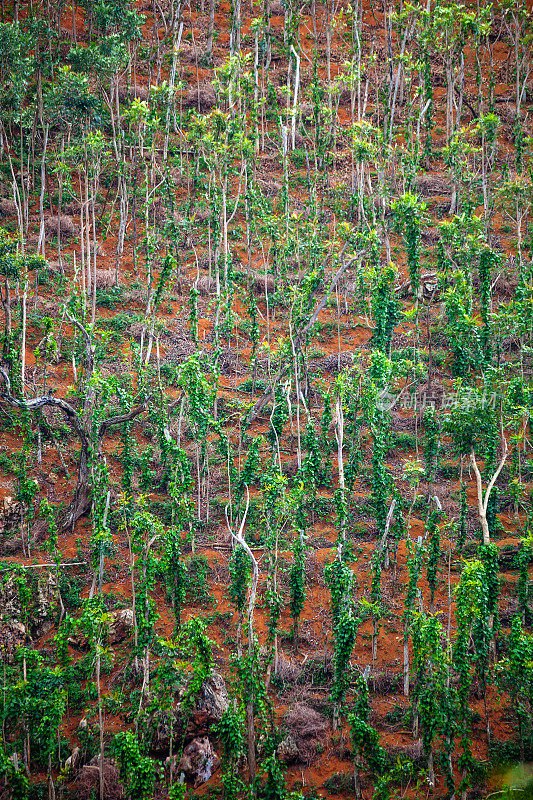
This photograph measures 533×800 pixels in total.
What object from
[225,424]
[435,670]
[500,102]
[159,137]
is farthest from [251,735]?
[500,102]

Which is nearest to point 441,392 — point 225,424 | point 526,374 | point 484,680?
point 526,374

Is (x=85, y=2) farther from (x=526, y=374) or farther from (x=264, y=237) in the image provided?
(x=526, y=374)

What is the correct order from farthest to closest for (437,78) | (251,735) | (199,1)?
(199,1)
(437,78)
(251,735)

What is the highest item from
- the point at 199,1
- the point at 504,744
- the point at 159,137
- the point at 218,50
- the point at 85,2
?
the point at 199,1

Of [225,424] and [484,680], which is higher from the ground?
[225,424]

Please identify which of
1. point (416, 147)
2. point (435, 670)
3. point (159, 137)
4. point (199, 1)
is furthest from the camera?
point (199, 1)

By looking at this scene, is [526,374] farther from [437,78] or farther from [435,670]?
[437,78]

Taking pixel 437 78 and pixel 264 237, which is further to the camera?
pixel 437 78

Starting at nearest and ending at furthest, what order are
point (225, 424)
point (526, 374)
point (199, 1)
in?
point (526, 374)
point (225, 424)
point (199, 1)

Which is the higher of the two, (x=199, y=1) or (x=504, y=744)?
(x=199, y=1)
